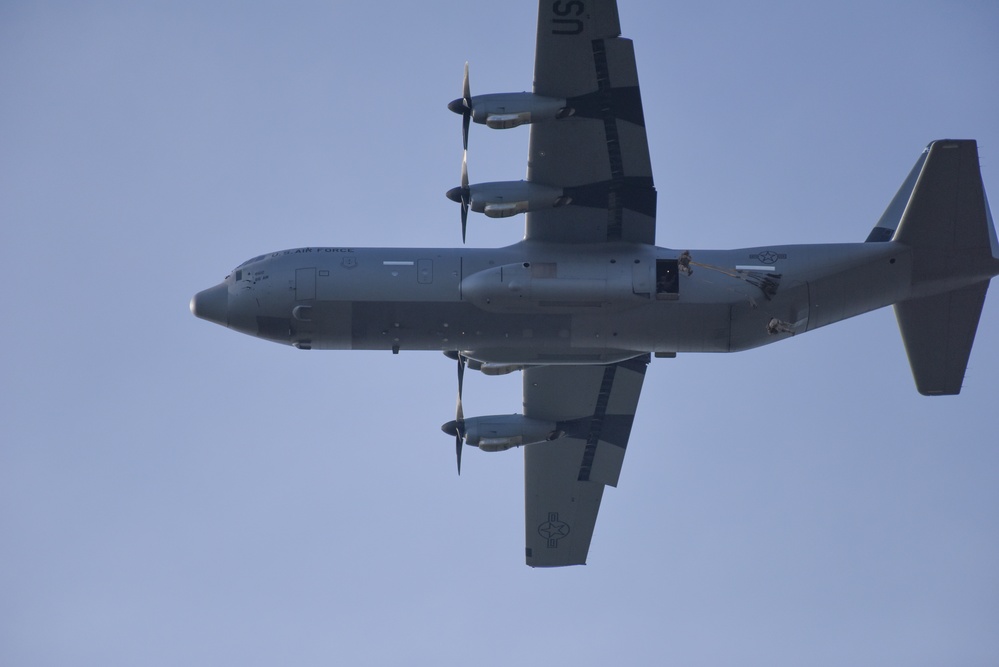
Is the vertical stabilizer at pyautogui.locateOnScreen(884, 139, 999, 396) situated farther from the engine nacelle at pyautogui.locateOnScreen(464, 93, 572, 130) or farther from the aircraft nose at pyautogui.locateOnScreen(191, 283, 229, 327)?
the aircraft nose at pyautogui.locateOnScreen(191, 283, 229, 327)

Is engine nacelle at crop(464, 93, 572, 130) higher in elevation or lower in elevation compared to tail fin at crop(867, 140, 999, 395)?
higher

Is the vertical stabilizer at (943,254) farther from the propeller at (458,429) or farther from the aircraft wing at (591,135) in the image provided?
the propeller at (458,429)

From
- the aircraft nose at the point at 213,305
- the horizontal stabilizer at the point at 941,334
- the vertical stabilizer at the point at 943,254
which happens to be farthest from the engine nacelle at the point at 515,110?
the horizontal stabilizer at the point at 941,334

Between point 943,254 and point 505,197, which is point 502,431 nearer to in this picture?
point 505,197

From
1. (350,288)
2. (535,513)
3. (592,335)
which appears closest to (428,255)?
(350,288)

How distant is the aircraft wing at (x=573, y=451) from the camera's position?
129ft

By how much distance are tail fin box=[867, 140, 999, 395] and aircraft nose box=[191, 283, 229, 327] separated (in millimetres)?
17538

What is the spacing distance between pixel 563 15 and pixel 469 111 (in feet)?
11.3

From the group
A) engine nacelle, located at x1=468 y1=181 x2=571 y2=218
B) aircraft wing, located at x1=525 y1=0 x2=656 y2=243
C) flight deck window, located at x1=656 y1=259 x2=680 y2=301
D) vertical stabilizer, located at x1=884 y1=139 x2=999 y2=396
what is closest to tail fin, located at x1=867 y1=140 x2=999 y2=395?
vertical stabilizer, located at x1=884 y1=139 x2=999 y2=396

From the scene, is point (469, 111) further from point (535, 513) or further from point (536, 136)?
point (535, 513)

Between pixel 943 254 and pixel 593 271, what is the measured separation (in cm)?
934

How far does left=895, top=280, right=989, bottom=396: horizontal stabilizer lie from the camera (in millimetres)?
36719

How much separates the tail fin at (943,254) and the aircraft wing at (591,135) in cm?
685

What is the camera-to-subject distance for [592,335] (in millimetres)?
35781
